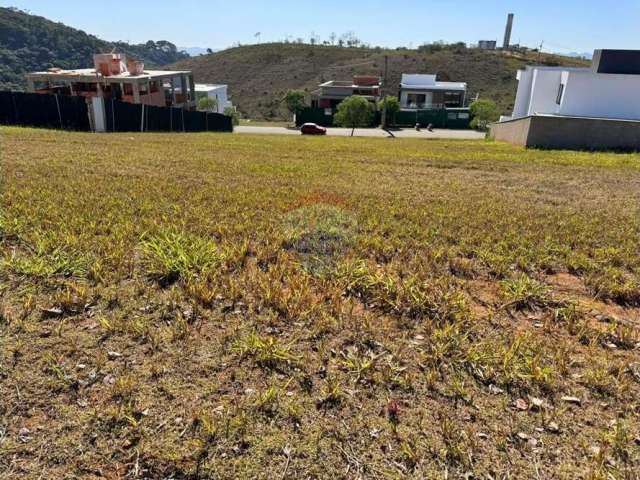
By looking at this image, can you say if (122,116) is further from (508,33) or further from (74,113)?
(508,33)

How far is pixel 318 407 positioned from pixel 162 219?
122 inches

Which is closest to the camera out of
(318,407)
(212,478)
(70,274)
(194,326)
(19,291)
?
(212,478)

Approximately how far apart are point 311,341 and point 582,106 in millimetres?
20438

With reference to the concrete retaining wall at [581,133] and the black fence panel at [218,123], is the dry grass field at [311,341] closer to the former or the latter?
the concrete retaining wall at [581,133]

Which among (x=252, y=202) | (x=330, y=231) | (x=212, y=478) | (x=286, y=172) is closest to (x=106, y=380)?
(x=212, y=478)

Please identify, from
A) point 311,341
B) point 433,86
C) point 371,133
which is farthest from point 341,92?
point 311,341

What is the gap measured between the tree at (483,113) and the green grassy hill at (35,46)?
4416 centimetres

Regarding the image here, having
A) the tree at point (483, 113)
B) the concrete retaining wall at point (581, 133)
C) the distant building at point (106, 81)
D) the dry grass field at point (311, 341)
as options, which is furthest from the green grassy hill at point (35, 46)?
the dry grass field at point (311, 341)

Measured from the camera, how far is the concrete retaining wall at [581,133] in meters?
14.6

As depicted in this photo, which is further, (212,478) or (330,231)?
(330,231)

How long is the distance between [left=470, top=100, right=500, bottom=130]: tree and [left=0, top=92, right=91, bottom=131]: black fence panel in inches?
1331

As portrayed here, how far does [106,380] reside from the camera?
2.18 m

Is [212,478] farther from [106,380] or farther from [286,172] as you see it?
[286,172]

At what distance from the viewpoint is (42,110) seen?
53.8 ft
